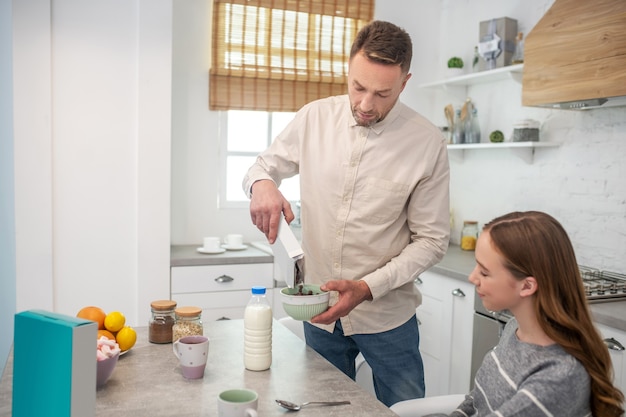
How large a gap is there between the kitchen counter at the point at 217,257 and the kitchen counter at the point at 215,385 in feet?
5.33

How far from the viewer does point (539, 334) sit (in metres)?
1.45

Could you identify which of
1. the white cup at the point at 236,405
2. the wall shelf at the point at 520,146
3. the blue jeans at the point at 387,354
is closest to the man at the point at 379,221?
the blue jeans at the point at 387,354

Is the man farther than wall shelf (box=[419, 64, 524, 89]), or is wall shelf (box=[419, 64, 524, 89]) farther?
wall shelf (box=[419, 64, 524, 89])

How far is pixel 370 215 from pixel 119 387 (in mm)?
928

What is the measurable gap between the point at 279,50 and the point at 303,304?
2673 millimetres

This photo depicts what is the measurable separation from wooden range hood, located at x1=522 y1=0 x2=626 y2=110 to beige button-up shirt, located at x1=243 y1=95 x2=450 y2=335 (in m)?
0.96

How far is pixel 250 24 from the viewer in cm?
388

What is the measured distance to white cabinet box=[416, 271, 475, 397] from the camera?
3.08 meters

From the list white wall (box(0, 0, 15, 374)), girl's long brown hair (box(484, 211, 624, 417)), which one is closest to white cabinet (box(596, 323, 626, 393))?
girl's long brown hair (box(484, 211, 624, 417))

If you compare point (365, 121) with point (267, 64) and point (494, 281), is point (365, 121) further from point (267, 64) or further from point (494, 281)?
point (267, 64)

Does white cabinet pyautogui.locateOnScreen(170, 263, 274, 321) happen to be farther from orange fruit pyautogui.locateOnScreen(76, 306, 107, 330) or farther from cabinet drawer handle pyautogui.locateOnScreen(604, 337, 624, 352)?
cabinet drawer handle pyautogui.locateOnScreen(604, 337, 624, 352)

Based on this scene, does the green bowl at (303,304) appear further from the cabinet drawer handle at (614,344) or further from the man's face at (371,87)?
the cabinet drawer handle at (614,344)

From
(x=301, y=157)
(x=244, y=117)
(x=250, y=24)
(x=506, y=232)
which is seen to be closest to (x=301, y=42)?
(x=250, y=24)

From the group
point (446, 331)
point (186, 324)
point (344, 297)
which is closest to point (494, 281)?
point (344, 297)
